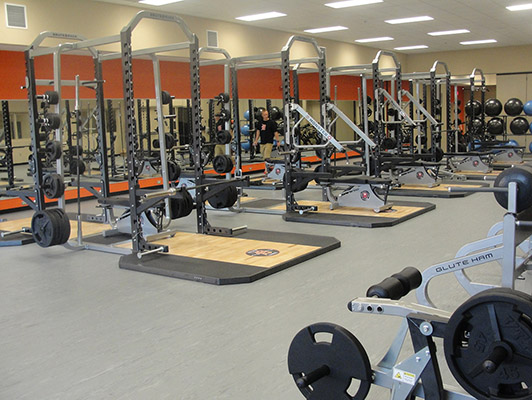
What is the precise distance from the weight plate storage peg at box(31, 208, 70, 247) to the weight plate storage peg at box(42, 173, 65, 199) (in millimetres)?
165

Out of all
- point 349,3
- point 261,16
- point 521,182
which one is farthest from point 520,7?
point 521,182

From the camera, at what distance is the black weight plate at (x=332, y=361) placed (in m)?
1.94

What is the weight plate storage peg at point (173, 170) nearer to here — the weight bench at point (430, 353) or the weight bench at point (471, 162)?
the weight bench at point (430, 353)

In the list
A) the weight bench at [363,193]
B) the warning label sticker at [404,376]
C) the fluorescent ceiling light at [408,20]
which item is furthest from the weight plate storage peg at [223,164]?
the fluorescent ceiling light at [408,20]

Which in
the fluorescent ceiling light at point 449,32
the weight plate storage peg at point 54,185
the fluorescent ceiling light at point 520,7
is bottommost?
the weight plate storage peg at point 54,185

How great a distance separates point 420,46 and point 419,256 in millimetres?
13233

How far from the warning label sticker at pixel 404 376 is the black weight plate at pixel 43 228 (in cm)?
394

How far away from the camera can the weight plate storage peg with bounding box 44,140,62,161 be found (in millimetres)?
5230

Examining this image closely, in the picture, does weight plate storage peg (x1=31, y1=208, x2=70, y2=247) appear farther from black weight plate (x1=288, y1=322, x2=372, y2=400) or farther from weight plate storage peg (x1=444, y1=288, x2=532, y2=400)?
weight plate storage peg (x1=444, y1=288, x2=532, y2=400)

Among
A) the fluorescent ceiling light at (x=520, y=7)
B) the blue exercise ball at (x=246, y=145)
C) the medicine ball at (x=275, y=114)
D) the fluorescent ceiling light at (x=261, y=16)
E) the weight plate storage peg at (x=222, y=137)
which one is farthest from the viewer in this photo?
the blue exercise ball at (x=246, y=145)

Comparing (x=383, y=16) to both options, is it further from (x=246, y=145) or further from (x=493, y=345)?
(x=493, y=345)

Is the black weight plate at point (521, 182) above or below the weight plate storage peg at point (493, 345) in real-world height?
above

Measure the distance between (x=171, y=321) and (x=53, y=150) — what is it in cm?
258

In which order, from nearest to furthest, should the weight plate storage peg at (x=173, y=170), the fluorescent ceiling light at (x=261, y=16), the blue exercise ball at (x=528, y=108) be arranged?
the weight plate storage peg at (x=173, y=170), the fluorescent ceiling light at (x=261, y=16), the blue exercise ball at (x=528, y=108)
